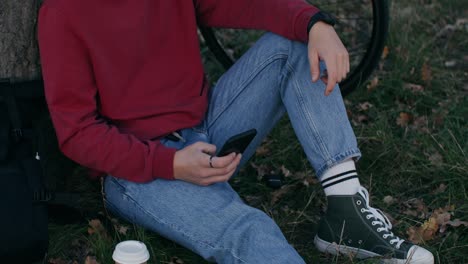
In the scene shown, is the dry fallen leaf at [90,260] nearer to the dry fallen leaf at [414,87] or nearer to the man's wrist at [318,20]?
the man's wrist at [318,20]

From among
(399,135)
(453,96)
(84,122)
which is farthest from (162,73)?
(453,96)

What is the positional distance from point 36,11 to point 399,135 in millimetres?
Result: 1880

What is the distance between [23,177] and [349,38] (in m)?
2.52

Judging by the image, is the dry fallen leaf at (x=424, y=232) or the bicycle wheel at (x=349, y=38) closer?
the dry fallen leaf at (x=424, y=232)

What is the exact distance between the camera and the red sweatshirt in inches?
99.2

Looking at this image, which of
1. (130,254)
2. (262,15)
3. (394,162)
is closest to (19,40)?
(262,15)

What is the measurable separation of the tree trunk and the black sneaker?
121 centimetres

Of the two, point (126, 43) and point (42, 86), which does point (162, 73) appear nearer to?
point (126, 43)

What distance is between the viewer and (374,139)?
12.1 ft

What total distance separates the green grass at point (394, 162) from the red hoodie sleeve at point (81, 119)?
0.34 m

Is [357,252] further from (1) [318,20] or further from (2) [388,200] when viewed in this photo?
(1) [318,20]

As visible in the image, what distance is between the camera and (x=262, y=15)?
2939 millimetres

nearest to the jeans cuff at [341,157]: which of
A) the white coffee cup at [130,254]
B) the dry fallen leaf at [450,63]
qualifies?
the white coffee cup at [130,254]

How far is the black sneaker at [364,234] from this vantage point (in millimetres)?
2725
